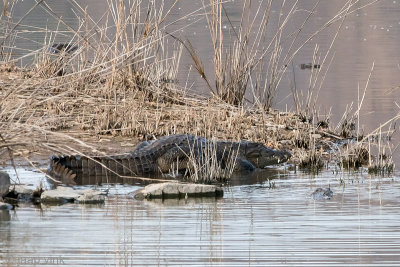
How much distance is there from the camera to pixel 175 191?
28.3 feet

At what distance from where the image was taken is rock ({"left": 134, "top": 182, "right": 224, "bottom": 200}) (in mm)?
8586

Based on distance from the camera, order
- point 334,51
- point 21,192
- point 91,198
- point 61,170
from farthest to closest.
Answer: point 334,51
point 61,170
point 21,192
point 91,198

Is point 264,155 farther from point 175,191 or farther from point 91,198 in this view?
point 91,198

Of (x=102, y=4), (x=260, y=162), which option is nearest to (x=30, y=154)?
(x=260, y=162)

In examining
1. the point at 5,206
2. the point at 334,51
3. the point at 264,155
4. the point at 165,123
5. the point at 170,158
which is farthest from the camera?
the point at 334,51

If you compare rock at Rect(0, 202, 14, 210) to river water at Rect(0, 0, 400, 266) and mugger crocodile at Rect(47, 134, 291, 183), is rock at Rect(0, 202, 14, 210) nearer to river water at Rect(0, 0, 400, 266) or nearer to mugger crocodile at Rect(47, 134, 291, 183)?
river water at Rect(0, 0, 400, 266)

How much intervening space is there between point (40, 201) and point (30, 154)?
A: 2541 mm

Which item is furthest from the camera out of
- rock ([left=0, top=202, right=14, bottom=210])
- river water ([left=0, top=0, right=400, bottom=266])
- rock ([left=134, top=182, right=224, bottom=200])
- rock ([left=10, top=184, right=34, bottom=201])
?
rock ([left=134, top=182, right=224, bottom=200])

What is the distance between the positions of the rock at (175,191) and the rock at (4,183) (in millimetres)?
1129

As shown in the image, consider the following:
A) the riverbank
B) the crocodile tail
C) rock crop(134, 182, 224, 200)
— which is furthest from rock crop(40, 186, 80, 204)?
the riverbank

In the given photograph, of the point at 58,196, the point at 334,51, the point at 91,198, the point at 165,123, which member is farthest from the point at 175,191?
the point at 334,51

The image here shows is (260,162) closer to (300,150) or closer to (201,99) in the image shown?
(300,150)

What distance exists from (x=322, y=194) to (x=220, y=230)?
5.99 ft

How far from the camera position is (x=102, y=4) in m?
39.4
